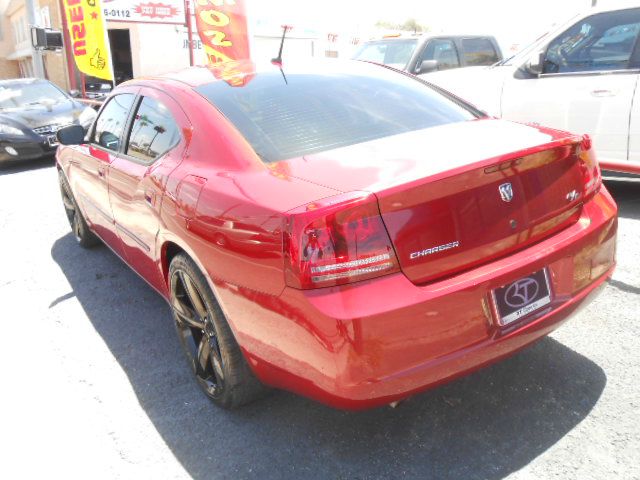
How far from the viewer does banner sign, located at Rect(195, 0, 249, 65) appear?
41.3 feet

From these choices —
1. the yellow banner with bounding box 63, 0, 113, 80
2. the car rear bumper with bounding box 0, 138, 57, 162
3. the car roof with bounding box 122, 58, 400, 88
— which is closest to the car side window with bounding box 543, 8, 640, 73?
the car roof with bounding box 122, 58, 400, 88

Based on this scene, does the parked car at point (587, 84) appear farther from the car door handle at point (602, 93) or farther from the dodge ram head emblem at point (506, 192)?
the dodge ram head emblem at point (506, 192)

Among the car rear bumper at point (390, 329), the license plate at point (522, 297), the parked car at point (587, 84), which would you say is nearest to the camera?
the car rear bumper at point (390, 329)

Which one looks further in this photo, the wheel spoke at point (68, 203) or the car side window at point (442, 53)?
the car side window at point (442, 53)

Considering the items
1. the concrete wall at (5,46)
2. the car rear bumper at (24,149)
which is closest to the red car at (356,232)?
the car rear bumper at (24,149)

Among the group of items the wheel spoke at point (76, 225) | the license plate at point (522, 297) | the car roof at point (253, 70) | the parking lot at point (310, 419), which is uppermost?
the car roof at point (253, 70)

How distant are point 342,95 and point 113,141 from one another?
5.58 ft

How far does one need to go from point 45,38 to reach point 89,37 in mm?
1832

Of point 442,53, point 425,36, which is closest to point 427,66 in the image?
point 425,36

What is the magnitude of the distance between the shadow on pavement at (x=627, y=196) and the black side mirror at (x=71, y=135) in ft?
14.5

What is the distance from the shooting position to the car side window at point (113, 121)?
3654 mm

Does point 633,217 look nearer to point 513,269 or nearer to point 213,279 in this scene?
point 513,269

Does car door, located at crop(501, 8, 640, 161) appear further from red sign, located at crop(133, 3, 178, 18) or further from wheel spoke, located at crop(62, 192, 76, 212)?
red sign, located at crop(133, 3, 178, 18)

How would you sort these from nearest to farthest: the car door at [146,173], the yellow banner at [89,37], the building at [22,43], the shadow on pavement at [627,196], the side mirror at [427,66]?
the car door at [146,173], the shadow on pavement at [627,196], the side mirror at [427,66], the yellow banner at [89,37], the building at [22,43]
